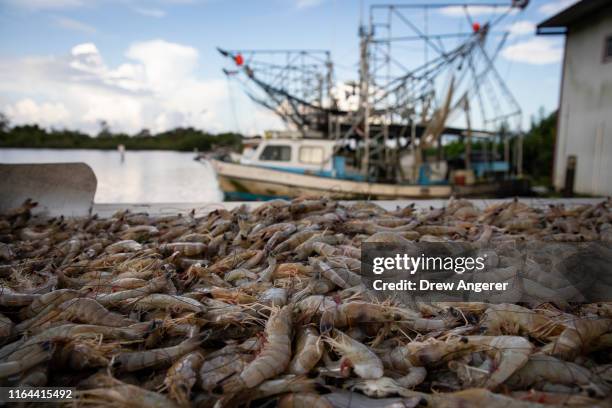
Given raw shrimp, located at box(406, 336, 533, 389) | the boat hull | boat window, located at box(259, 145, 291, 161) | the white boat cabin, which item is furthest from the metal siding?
raw shrimp, located at box(406, 336, 533, 389)

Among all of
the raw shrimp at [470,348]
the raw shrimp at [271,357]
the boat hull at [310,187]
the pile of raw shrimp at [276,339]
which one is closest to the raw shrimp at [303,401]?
the pile of raw shrimp at [276,339]

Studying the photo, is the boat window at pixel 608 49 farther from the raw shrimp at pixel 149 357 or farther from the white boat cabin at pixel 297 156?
the raw shrimp at pixel 149 357

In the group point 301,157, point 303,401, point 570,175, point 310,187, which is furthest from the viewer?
point 301,157

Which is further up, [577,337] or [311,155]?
[311,155]

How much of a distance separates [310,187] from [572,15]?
31.8 ft

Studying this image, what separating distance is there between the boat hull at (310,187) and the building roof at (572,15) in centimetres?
635

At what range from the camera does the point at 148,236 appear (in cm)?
458

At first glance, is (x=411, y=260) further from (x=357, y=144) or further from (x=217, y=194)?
(x=217, y=194)

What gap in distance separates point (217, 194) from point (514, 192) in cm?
1484

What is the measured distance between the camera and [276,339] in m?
2.04

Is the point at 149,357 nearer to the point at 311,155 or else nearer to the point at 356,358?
the point at 356,358

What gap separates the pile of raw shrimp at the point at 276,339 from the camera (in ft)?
5.66

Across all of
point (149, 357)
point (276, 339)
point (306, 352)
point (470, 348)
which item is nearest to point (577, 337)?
point (470, 348)

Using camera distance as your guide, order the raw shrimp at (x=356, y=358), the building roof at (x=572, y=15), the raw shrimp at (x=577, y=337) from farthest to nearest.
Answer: the building roof at (x=572, y=15) < the raw shrimp at (x=577, y=337) < the raw shrimp at (x=356, y=358)
